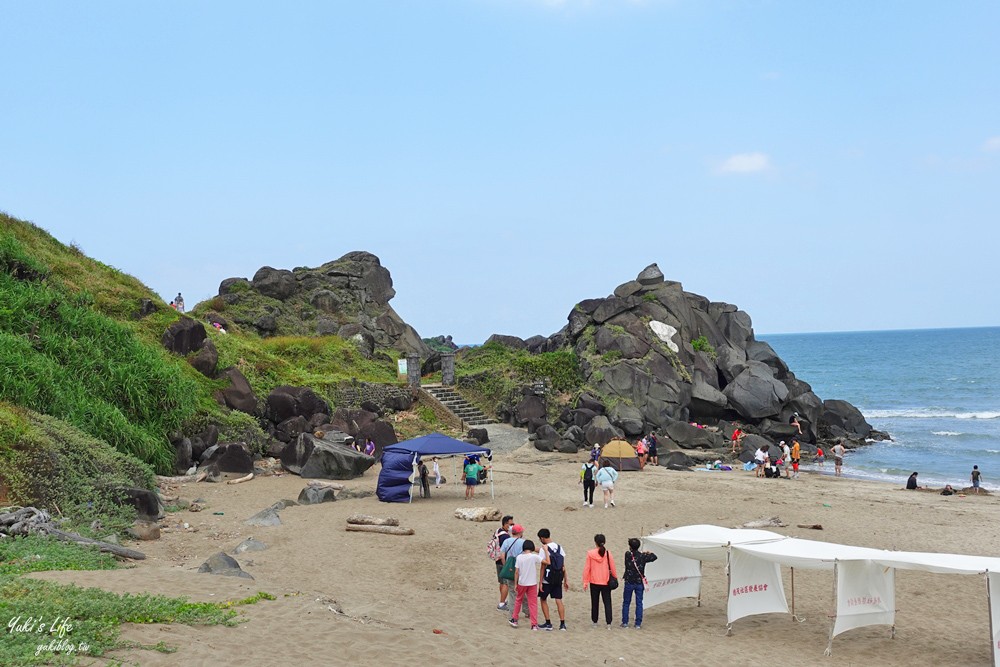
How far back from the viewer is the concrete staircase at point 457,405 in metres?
38.4

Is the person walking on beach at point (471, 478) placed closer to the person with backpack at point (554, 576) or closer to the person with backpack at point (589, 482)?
the person with backpack at point (589, 482)

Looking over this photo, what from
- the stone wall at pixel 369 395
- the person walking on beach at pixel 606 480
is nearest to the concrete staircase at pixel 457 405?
the stone wall at pixel 369 395

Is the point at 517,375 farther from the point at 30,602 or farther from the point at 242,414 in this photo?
the point at 30,602

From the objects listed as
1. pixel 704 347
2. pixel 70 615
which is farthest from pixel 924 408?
pixel 70 615

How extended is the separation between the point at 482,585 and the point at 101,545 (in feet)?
21.8

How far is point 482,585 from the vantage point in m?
14.3

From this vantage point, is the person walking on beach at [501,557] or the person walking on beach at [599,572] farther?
the person walking on beach at [501,557]

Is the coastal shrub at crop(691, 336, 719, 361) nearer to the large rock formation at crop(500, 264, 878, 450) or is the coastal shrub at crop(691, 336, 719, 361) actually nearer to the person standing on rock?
the large rock formation at crop(500, 264, 878, 450)

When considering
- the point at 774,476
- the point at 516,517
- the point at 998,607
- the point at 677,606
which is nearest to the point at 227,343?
the point at 516,517

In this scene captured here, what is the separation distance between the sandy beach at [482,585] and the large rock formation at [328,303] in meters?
22.6

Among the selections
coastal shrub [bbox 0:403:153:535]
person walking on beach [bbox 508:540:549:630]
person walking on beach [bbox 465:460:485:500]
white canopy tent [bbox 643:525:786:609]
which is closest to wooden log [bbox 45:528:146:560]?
coastal shrub [bbox 0:403:153:535]

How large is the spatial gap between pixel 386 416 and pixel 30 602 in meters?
26.3

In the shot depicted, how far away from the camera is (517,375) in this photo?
4200 cm

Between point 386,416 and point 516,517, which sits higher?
point 386,416
